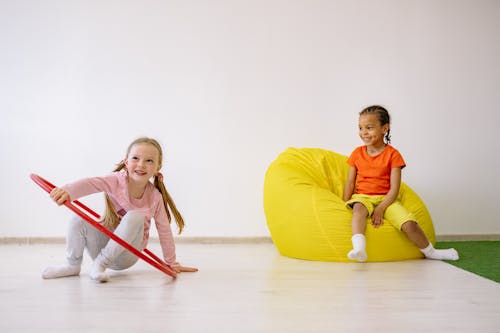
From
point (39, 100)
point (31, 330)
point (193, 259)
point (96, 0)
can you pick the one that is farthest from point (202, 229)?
point (31, 330)

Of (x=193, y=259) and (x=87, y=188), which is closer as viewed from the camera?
(x=87, y=188)

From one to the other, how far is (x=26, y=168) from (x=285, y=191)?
203cm

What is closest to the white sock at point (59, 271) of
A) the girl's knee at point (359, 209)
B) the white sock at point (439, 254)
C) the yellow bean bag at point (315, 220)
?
the yellow bean bag at point (315, 220)

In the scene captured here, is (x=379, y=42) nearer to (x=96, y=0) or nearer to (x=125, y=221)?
(x=96, y=0)

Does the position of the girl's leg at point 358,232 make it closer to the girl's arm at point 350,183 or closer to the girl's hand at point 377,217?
the girl's hand at point 377,217

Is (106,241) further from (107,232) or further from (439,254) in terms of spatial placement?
(439,254)

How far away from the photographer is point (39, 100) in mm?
3980

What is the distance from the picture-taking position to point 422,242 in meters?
3.09

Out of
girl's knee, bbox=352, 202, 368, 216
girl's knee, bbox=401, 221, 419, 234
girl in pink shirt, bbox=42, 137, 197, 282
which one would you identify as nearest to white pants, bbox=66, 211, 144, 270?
girl in pink shirt, bbox=42, 137, 197, 282

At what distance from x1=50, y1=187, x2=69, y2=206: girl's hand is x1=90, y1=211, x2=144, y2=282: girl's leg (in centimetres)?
32

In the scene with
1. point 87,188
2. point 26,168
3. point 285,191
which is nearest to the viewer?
point 87,188

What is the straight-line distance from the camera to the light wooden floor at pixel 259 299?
1737mm

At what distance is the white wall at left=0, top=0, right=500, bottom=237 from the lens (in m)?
3.97

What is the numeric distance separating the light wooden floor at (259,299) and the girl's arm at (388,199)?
0.90ft
